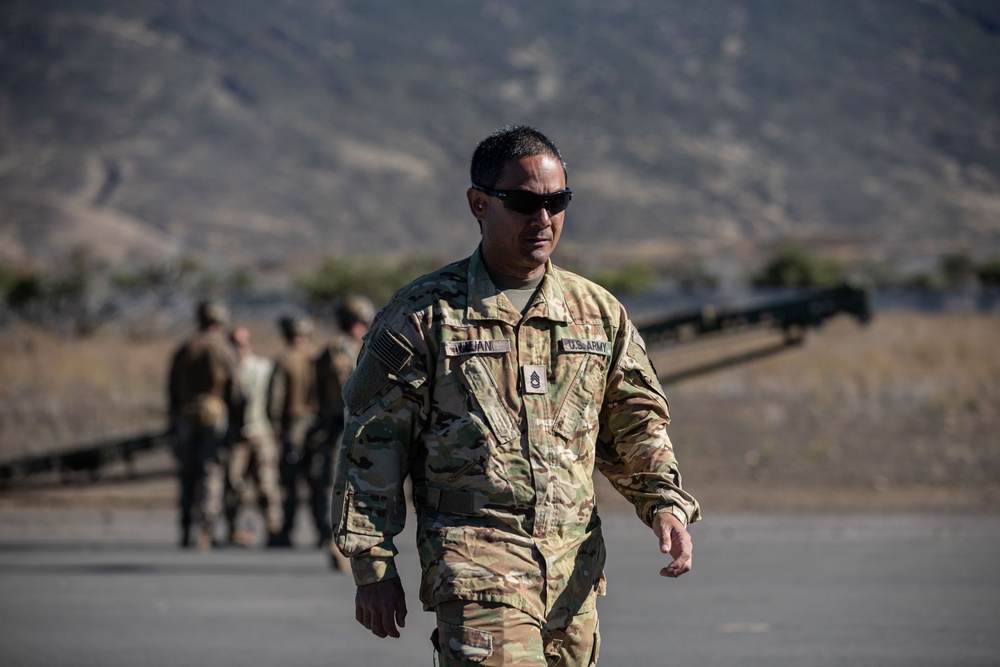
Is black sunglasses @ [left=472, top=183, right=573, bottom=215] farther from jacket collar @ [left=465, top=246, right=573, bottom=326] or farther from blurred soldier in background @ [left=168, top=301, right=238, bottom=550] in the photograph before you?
blurred soldier in background @ [left=168, top=301, right=238, bottom=550]

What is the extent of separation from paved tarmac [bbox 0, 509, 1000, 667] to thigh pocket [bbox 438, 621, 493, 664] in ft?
12.3

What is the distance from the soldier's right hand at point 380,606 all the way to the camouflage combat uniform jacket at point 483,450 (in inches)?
1.3

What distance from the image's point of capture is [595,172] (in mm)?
156375

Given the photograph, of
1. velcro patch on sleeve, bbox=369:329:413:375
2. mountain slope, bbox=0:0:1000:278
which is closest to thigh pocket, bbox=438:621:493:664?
velcro patch on sleeve, bbox=369:329:413:375

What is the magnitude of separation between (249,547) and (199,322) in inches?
84.8

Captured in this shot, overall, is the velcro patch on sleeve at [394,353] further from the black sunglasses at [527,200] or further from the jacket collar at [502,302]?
the black sunglasses at [527,200]

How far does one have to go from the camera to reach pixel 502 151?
4.73 meters

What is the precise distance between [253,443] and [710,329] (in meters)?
5.91

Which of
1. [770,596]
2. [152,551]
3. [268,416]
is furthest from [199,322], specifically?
[770,596]

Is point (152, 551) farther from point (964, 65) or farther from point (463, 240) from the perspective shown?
point (964, 65)

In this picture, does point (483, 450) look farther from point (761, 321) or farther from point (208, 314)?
point (761, 321)

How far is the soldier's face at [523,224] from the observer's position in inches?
183

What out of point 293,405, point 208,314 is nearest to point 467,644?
point 293,405

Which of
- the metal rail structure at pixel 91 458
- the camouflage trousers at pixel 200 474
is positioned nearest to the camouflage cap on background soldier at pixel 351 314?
the camouflage trousers at pixel 200 474
